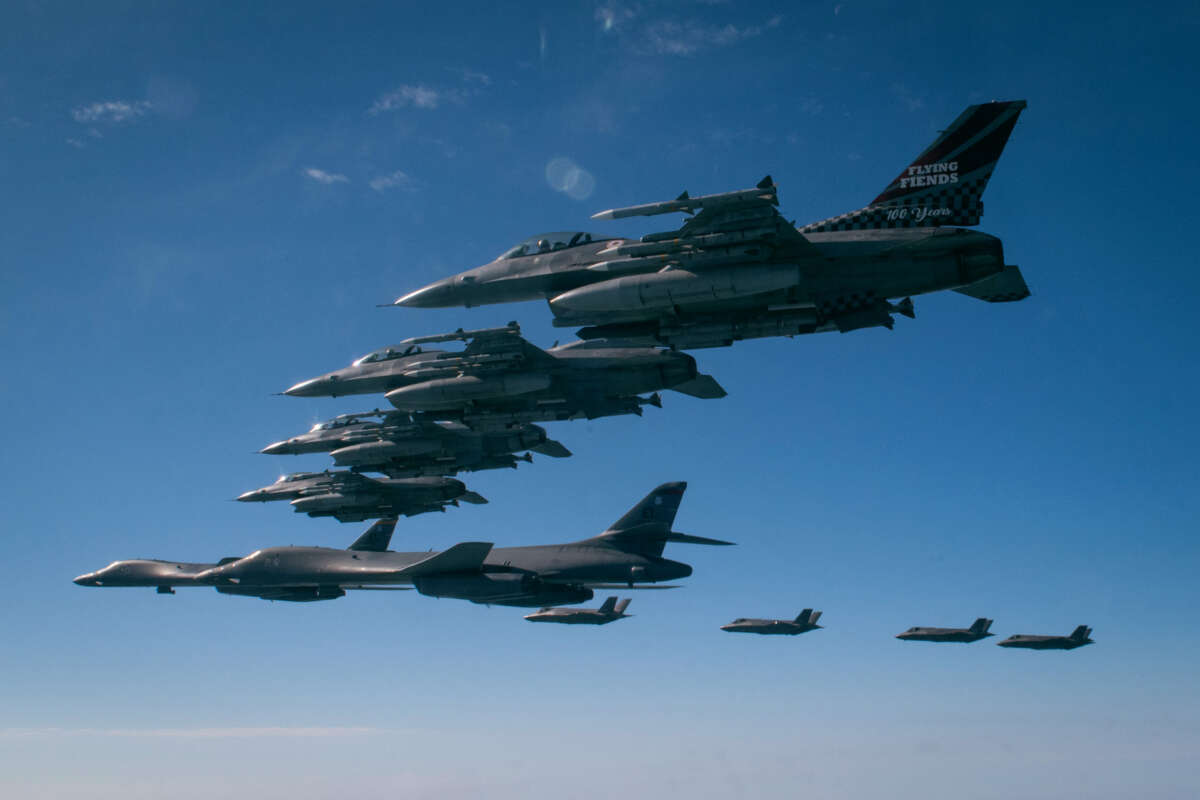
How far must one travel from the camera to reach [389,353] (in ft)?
123

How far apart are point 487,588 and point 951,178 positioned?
25.1m

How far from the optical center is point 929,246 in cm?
2361

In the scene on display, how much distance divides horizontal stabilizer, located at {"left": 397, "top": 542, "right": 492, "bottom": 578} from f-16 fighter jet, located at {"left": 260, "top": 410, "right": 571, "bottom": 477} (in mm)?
5331

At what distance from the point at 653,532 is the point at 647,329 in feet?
68.9

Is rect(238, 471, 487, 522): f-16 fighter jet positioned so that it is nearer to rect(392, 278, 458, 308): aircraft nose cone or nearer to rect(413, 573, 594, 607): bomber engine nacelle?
rect(413, 573, 594, 607): bomber engine nacelle

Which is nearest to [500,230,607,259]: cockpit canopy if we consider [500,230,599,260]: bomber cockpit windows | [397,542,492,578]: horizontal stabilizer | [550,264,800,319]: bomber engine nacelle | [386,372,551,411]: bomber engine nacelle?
[500,230,599,260]: bomber cockpit windows

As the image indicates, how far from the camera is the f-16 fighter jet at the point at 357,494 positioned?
41.0m

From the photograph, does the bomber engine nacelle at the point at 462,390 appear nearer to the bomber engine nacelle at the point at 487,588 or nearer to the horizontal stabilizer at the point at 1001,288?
the bomber engine nacelle at the point at 487,588

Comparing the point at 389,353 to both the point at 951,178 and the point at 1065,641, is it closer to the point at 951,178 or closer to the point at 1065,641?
the point at 951,178

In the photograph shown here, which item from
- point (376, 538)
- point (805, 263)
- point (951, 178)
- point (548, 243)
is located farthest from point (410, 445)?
point (951, 178)

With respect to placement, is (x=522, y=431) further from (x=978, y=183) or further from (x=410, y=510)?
(x=978, y=183)

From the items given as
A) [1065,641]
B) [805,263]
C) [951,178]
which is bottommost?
[1065,641]

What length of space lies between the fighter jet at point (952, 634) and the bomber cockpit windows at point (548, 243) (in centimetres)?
5011

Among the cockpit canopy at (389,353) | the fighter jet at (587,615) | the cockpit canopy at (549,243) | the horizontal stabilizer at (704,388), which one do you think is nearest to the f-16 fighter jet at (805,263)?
the cockpit canopy at (549,243)
